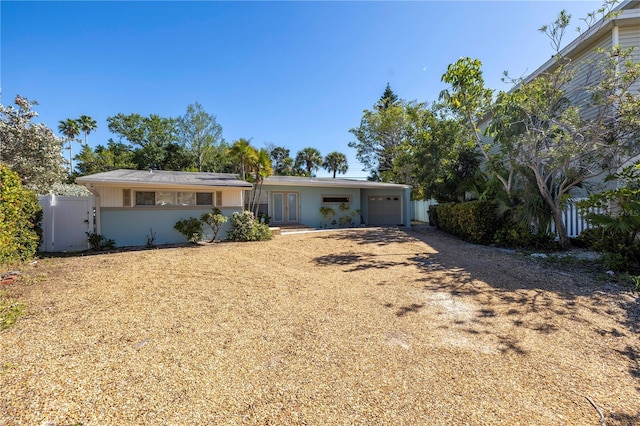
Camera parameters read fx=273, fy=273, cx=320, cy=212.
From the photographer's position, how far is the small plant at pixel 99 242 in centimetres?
886

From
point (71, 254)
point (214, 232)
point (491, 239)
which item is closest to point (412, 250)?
point (491, 239)

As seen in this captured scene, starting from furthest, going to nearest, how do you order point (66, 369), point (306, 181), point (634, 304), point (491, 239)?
point (306, 181)
point (491, 239)
point (634, 304)
point (66, 369)

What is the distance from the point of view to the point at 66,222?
8.92 meters

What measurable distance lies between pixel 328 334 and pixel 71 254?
9.00 m

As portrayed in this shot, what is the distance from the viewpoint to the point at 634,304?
4.18 meters

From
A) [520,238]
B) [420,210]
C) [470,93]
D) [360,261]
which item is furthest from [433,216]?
[360,261]

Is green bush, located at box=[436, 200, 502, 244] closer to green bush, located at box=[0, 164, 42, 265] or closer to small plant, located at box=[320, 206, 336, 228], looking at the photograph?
small plant, located at box=[320, 206, 336, 228]

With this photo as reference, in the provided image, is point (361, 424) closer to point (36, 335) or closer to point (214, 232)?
point (36, 335)

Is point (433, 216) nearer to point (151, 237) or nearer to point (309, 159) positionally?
point (151, 237)

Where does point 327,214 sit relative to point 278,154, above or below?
below

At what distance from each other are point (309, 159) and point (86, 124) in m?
27.4

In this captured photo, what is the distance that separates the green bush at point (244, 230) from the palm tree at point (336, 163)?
2449 centimetres

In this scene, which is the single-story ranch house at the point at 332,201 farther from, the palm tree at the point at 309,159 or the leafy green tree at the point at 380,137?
the palm tree at the point at 309,159

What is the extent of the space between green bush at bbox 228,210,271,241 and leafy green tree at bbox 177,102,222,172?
2038 cm
